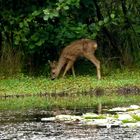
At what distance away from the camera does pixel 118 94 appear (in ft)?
59.7

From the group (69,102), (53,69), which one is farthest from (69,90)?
(53,69)

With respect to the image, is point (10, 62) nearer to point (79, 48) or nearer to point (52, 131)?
point (79, 48)

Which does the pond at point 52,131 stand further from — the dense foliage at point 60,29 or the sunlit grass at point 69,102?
the dense foliage at point 60,29

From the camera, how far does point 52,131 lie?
12406 millimetres

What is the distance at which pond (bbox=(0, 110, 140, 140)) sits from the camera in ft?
38.2

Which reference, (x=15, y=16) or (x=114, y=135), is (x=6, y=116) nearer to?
(x=114, y=135)

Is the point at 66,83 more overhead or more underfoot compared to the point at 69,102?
more overhead

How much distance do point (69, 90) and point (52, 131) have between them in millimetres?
6298

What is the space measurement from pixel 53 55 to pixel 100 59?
162 centimetres

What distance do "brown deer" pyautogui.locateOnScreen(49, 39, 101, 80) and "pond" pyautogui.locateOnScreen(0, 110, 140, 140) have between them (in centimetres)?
757

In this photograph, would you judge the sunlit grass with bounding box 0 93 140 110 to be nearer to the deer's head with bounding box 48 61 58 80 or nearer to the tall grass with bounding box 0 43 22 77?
the deer's head with bounding box 48 61 58 80

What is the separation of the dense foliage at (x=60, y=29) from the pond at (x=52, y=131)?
7.04 m

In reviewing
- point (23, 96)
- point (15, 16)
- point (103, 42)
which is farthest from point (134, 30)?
point (23, 96)

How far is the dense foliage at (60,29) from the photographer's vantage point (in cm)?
2134
